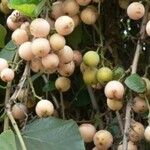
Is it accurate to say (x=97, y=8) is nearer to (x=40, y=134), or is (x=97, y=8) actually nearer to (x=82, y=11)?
(x=82, y=11)

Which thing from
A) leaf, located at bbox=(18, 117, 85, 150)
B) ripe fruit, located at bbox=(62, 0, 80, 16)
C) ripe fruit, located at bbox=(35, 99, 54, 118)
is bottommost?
leaf, located at bbox=(18, 117, 85, 150)

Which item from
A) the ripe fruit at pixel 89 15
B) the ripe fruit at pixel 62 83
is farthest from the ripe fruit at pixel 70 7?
the ripe fruit at pixel 62 83

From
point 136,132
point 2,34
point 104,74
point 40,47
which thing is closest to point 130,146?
point 136,132

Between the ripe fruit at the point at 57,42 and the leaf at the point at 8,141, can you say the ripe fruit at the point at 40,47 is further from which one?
the leaf at the point at 8,141

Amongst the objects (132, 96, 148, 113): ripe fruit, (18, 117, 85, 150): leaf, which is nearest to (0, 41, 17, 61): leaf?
(18, 117, 85, 150): leaf

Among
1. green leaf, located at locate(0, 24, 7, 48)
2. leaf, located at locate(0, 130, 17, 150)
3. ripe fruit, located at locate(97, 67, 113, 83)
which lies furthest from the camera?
green leaf, located at locate(0, 24, 7, 48)

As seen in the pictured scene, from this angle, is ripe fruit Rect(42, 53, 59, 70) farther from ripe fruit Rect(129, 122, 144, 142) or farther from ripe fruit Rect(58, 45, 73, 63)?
ripe fruit Rect(129, 122, 144, 142)

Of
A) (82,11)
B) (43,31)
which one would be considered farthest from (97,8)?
(43,31)
